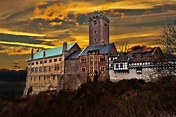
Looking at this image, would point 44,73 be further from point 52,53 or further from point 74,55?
point 74,55

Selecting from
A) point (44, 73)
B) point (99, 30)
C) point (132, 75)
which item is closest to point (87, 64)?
point (132, 75)

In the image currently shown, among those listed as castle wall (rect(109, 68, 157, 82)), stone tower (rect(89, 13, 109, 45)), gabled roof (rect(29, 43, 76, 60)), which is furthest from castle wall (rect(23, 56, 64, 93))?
castle wall (rect(109, 68, 157, 82))

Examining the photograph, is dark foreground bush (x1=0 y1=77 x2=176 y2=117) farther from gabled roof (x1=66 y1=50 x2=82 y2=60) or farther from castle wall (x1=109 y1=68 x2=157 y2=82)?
gabled roof (x1=66 y1=50 x2=82 y2=60)

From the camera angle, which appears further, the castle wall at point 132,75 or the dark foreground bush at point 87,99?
the castle wall at point 132,75

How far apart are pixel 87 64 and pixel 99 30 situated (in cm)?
1584

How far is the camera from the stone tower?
82.4 metres

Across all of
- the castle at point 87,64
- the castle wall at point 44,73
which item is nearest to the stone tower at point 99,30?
the castle at point 87,64

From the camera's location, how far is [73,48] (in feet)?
266

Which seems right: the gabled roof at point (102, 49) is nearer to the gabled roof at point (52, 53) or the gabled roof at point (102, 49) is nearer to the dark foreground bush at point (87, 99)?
the gabled roof at point (52, 53)


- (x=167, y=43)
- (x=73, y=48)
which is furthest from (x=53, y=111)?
(x=167, y=43)

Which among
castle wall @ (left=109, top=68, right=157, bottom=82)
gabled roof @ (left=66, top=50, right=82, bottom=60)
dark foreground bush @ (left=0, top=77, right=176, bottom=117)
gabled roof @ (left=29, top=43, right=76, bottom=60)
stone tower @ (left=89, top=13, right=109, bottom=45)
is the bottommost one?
dark foreground bush @ (left=0, top=77, right=176, bottom=117)

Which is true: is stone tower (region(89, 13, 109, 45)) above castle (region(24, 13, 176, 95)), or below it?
above

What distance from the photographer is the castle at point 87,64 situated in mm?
63875

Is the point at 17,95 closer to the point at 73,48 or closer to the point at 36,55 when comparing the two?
the point at 36,55
